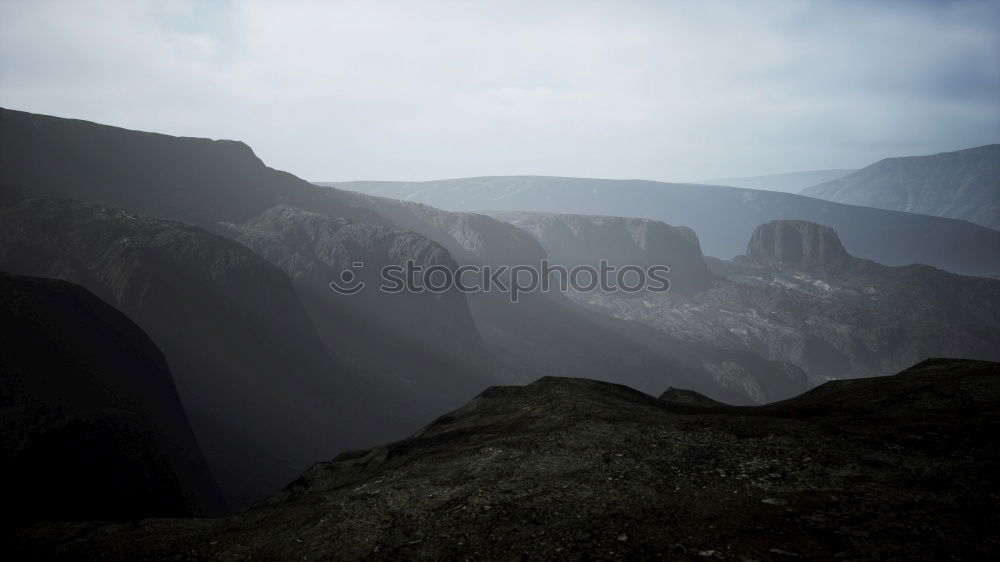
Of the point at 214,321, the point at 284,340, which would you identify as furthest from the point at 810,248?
the point at 214,321

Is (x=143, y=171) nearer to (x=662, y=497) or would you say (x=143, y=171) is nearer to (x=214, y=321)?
(x=214, y=321)

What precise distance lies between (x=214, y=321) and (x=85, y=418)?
32.4 m

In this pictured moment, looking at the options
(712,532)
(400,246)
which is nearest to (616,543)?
(712,532)

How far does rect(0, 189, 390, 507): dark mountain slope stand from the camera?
39531mm

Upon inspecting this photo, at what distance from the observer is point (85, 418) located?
15570mm

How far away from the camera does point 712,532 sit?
24.4 ft

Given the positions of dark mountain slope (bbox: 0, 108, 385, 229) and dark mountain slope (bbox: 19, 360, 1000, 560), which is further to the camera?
dark mountain slope (bbox: 0, 108, 385, 229)

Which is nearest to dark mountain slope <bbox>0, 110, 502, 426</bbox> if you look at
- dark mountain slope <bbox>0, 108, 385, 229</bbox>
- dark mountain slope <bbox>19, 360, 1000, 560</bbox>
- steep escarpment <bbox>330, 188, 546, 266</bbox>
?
dark mountain slope <bbox>0, 108, 385, 229</bbox>

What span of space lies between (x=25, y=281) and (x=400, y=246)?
172ft

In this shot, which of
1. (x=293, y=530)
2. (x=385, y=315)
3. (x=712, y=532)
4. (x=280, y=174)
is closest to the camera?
(x=712, y=532)

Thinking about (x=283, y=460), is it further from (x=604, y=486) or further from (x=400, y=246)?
(x=400, y=246)

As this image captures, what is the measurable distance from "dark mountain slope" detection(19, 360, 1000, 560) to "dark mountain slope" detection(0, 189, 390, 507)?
91.5 feet

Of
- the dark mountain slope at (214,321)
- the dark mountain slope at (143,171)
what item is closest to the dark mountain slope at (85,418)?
the dark mountain slope at (214,321)

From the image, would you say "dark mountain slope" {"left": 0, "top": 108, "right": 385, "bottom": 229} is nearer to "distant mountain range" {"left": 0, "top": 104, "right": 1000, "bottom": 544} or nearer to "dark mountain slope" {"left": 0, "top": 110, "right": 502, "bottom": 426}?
"dark mountain slope" {"left": 0, "top": 110, "right": 502, "bottom": 426}
